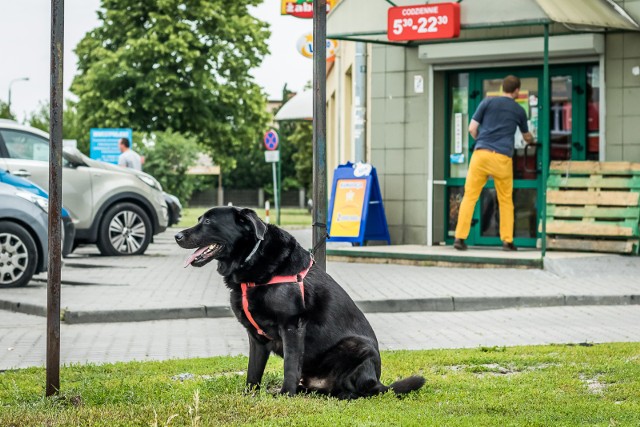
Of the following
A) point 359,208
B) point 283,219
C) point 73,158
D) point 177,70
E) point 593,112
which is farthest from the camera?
point 177,70

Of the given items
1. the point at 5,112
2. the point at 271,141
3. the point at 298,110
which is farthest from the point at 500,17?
the point at 5,112

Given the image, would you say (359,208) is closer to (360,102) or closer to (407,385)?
(360,102)

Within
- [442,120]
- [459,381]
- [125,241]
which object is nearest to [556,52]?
[442,120]

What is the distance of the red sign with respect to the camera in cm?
1543

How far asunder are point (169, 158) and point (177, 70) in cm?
887

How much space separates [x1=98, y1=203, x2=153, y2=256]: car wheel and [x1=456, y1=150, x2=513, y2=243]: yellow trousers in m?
5.90

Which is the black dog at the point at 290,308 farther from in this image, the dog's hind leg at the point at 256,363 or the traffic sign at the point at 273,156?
the traffic sign at the point at 273,156

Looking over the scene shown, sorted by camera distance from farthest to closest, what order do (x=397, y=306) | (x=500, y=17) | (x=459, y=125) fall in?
1. (x=459, y=125)
2. (x=500, y=17)
3. (x=397, y=306)

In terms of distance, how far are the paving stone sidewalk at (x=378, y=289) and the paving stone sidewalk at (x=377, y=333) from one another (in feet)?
0.77

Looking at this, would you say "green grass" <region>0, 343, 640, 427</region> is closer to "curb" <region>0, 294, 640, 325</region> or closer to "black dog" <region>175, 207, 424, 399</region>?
"black dog" <region>175, 207, 424, 399</region>

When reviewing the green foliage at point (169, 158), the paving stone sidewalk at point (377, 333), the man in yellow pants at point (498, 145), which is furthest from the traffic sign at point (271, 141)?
the paving stone sidewalk at point (377, 333)

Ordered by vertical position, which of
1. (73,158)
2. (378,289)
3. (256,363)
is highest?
(73,158)

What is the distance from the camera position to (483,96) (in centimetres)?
1748

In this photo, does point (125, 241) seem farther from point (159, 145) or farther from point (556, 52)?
point (159, 145)
